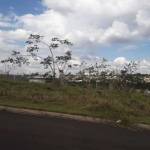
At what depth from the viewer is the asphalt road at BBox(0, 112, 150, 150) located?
5484mm

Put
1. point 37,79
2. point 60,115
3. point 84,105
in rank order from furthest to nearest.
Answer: point 37,79 → point 84,105 → point 60,115

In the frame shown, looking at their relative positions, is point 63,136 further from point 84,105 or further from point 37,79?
point 37,79

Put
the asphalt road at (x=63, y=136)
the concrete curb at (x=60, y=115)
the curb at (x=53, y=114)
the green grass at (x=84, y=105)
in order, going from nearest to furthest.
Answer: the asphalt road at (x=63, y=136), the concrete curb at (x=60, y=115), the curb at (x=53, y=114), the green grass at (x=84, y=105)

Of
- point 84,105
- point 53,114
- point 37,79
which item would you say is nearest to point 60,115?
point 53,114

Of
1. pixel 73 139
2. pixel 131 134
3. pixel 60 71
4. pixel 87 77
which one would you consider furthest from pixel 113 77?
pixel 73 139

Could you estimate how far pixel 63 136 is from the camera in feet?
20.8

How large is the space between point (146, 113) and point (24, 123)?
5.88m

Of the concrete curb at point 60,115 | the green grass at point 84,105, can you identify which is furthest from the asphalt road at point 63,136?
the green grass at point 84,105

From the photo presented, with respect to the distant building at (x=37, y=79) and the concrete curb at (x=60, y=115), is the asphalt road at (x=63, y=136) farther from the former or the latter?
the distant building at (x=37, y=79)

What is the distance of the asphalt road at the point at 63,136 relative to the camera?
5.48 meters

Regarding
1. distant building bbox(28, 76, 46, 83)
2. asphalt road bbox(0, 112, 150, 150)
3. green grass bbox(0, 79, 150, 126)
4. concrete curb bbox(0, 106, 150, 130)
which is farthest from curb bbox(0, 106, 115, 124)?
distant building bbox(28, 76, 46, 83)

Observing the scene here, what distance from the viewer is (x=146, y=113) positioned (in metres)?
11.0

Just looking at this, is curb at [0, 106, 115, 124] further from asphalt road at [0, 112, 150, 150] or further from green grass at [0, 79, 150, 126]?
asphalt road at [0, 112, 150, 150]

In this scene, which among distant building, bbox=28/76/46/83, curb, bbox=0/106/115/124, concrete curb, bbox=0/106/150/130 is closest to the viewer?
concrete curb, bbox=0/106/150/130
